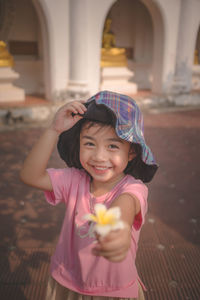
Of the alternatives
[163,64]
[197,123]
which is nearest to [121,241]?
[197,123]

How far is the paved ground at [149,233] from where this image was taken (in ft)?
6.13

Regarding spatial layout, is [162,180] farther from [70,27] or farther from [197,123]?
[70,27]

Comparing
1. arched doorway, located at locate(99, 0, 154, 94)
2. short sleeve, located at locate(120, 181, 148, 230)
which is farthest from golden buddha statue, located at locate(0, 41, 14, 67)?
short sleeve, located at locate(120, 181, 148, 230)

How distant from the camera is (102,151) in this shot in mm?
1074

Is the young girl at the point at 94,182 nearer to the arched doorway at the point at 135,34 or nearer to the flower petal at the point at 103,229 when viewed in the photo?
the flower petal at the point at 103,229

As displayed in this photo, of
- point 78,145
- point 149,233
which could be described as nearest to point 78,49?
point 149,233

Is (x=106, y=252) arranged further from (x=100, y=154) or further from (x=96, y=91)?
(x=96, y=91)

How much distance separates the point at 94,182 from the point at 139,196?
0.82 ft

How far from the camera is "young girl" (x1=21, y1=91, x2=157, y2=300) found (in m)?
1.05

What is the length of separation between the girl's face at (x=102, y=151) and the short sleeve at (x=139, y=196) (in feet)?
0.30

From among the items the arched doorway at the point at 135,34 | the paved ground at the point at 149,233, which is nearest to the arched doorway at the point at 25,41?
the arched doorway at the point at 135,34

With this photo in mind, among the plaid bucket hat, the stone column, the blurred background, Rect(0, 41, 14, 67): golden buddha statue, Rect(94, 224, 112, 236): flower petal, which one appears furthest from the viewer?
Rect(0, 41, 14, 67): golden buddha statue

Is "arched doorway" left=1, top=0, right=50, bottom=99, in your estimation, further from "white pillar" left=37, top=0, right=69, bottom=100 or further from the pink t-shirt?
the pink t-shirt

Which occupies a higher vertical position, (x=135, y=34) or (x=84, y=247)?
(x=135, y=34)
